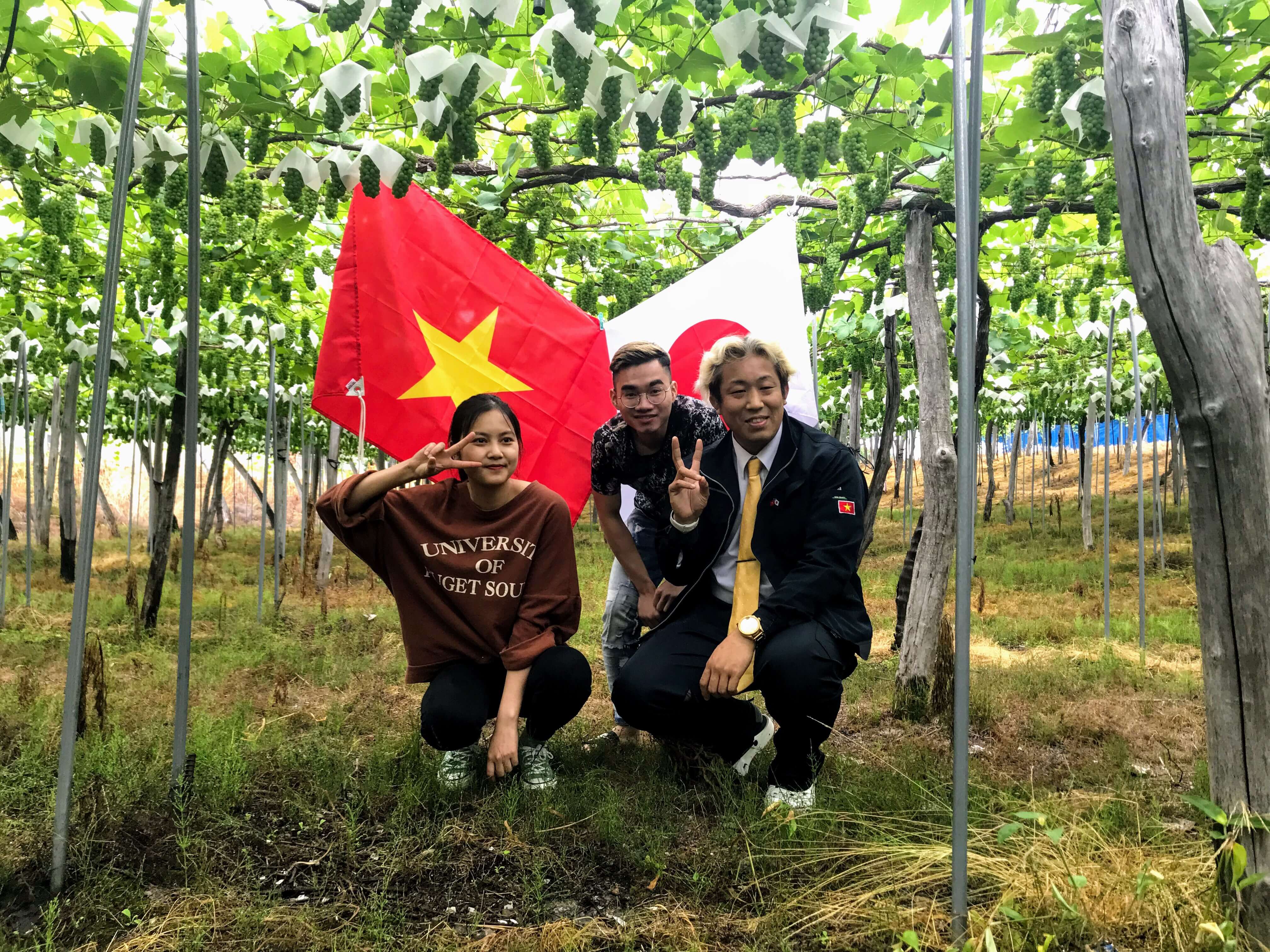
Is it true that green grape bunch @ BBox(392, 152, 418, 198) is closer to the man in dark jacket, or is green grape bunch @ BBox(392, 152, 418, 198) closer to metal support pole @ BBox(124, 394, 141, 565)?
the man in dark jacket

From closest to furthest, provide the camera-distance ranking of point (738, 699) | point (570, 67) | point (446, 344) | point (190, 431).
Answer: point (570, 67) < point (190, 431) < point (738, 699) < point (446, 344)

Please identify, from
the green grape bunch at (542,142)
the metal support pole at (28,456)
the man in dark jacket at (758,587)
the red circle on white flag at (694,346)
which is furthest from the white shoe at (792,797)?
the metal support pole at (28,456)

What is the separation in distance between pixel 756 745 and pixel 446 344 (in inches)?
83.0

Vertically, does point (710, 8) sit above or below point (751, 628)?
above

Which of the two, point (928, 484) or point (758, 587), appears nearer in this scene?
point (758, 587)

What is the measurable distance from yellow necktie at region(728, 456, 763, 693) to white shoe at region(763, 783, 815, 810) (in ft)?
1.04

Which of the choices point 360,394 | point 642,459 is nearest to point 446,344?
point 360,394

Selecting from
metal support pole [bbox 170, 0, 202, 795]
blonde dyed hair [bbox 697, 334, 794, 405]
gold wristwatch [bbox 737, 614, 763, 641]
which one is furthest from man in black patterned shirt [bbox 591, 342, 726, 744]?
metal support pole [bbox 170, 0, 202, 795]

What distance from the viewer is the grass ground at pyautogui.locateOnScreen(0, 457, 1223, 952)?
1.99 m

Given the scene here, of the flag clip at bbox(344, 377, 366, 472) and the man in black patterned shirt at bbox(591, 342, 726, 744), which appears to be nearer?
the man in black patterned shirt at bbox(591, 342, 726, 744)

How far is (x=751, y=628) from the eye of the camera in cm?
262

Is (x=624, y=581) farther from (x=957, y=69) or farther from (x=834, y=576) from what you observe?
(x=957, y=69)

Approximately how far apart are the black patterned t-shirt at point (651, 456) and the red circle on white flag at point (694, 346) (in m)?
0.70

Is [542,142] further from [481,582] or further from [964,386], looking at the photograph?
[964,386]
